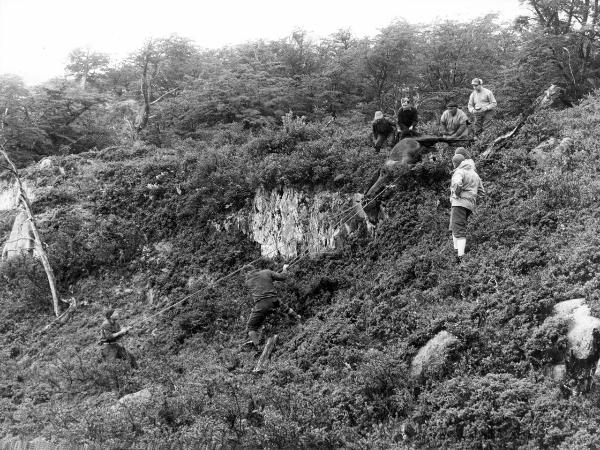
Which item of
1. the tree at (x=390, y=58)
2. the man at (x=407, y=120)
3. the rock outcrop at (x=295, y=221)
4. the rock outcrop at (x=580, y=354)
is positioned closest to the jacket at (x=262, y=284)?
the rock outcrop at (x=295, y=221)

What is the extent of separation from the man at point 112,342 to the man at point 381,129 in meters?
8.27

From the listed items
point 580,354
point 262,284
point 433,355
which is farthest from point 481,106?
point 580,354

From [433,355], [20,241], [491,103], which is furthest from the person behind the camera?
[20,241]

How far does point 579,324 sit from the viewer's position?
24.5 ft

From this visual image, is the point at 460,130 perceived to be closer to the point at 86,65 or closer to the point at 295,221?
the point at 295,221

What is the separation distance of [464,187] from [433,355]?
3.77 metres

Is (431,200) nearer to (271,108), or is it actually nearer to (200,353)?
(200,353)

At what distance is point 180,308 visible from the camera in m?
15.2

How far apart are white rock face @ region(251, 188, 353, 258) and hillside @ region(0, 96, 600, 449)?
0.40 meters

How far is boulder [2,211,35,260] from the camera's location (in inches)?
815

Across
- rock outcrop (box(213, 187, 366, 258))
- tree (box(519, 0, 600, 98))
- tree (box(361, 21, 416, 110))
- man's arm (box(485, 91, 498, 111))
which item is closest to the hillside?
rock outcrop (box(213, 187, 366, 258))

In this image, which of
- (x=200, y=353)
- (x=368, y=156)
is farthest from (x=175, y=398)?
(x=368, y=156)

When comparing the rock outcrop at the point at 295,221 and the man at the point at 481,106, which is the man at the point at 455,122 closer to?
the man at the point at 481,106

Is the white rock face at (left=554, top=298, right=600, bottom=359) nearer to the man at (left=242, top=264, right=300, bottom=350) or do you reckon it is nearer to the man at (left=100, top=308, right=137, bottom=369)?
the man at (left=242, top=264, right=300, bottom=350)
